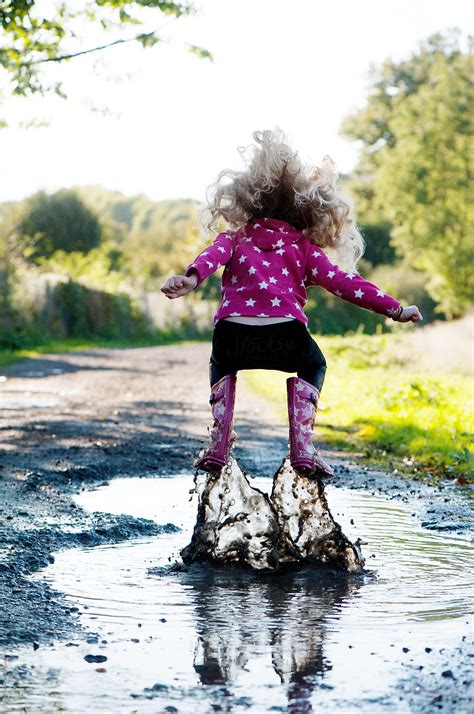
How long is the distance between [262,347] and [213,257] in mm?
480

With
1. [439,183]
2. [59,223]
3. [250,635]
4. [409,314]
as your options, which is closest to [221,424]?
[409,314]

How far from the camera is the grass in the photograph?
889 centimetres

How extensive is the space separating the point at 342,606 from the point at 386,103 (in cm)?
6092

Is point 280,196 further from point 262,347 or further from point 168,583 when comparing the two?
point 168,583

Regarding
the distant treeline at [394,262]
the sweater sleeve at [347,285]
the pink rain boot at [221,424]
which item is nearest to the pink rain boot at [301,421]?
the pink rain boot at [221,424]

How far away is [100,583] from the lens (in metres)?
4.52

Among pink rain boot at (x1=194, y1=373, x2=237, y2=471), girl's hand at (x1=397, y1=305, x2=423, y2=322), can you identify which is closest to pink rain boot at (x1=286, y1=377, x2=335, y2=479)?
pink rain boot at (x1=194, y1=373, x2=237, y2=471)

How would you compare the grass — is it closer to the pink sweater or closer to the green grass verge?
the pink sweater

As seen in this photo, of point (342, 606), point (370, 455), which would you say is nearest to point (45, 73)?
point (370, 455)

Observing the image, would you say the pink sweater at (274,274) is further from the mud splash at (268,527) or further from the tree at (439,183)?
the tree at (439,183)

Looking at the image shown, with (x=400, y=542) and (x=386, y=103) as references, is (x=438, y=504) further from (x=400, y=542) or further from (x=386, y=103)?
(x=386, y=103)

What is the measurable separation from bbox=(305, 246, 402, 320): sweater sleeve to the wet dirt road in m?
1.24

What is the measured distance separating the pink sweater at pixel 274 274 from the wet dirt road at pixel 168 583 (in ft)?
4.10

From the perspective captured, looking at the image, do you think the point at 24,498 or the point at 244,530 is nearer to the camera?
the point at 244,530
